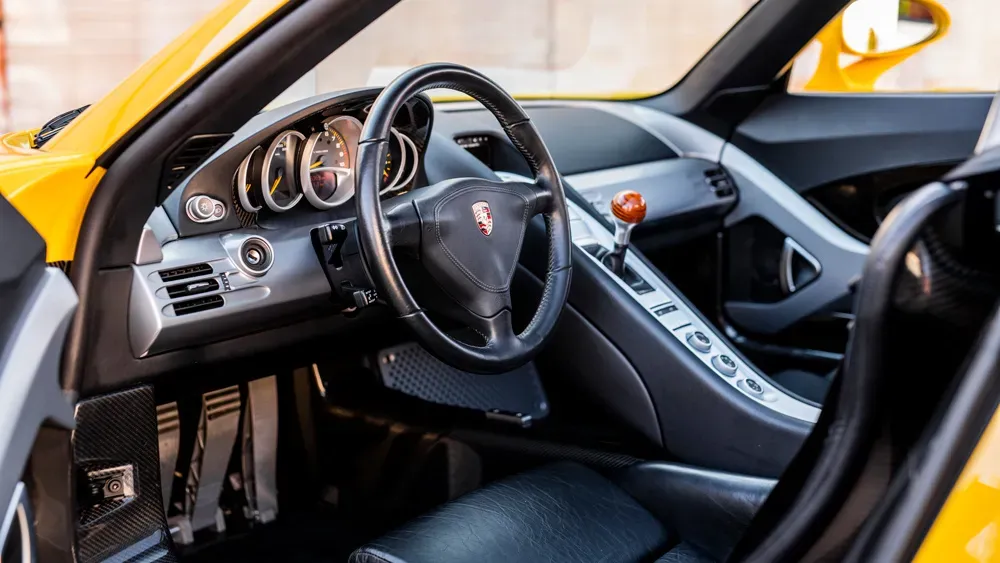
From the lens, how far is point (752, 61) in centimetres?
262

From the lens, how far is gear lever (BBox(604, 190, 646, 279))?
1970mm

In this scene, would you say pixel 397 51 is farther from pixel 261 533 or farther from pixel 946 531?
pixel 946 531

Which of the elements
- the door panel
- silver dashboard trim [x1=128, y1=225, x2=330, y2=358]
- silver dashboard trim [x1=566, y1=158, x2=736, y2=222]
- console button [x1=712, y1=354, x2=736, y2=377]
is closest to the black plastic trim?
silver dashboard trim [x1=566, y1=158, x2=736, y2=222]

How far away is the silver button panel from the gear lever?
3cm

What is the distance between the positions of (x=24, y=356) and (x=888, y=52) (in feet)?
7.80

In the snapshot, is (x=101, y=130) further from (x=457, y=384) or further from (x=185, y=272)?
(x=457, y=384)

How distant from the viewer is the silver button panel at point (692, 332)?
186 cm

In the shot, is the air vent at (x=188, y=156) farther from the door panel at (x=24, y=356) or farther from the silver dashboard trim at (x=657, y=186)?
the silver dashboard trim at (x=657, y=186)

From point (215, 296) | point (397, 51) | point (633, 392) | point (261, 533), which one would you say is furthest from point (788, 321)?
point (397, 51)

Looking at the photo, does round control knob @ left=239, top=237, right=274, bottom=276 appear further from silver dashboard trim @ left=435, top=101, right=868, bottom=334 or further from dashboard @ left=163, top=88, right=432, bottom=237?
silver dashboard trim @ left=435, top=101, right=868, bottom=334

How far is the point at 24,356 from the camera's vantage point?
3.34 feet

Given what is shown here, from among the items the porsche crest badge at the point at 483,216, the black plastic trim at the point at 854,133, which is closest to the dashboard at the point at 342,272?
the porsche crest badge at the point at 483,216

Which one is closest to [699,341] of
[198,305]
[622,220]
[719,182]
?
[622,220]

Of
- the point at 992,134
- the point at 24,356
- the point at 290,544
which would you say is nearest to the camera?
the point at 992,134
